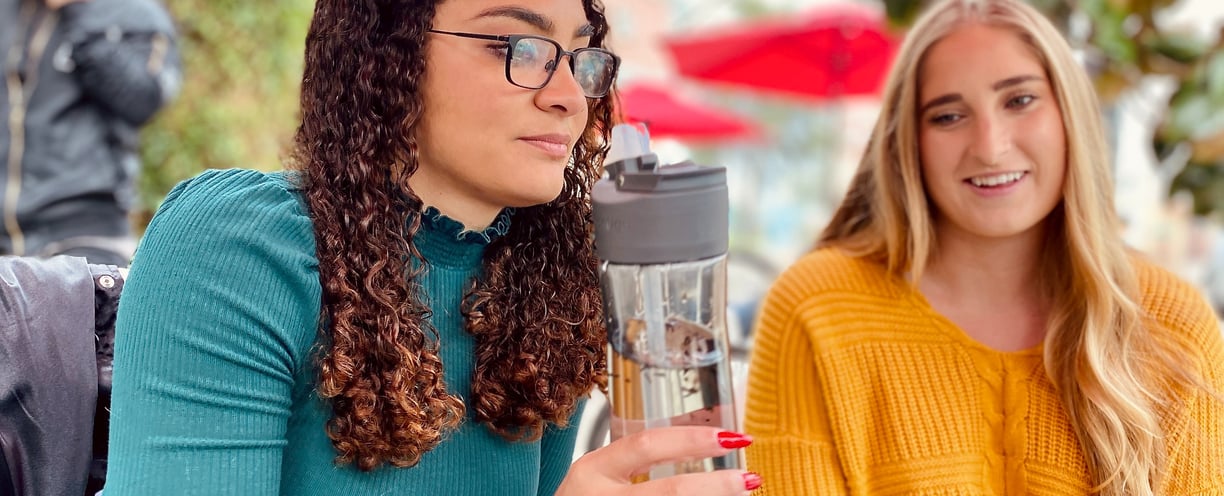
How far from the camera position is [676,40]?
594cm

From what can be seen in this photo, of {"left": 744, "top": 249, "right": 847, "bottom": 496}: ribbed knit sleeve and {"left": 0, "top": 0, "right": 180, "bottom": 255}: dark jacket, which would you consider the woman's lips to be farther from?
{"left": 0, "top": 0, "right": 180, "bottom": 255}: dark jacket

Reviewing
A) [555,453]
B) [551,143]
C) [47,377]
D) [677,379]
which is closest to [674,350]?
[677,379]

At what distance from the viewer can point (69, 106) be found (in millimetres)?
2328

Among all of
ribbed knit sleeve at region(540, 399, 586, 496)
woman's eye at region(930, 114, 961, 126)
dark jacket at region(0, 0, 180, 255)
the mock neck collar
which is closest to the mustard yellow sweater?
woman's eye at region(930, 114, 961, 126)

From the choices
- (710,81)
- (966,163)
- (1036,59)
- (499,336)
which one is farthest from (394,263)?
(710,81)

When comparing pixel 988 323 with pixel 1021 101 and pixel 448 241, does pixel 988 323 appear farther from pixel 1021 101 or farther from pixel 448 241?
pixel 448 241

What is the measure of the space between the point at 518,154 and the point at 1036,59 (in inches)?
41.0

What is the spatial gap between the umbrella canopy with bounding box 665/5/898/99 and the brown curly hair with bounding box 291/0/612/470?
473cm

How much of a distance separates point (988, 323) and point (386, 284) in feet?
3.65

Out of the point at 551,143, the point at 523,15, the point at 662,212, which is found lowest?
the point at 662,212

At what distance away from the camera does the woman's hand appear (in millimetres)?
817

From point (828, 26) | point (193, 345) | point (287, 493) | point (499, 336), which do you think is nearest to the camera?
point (193, 345)

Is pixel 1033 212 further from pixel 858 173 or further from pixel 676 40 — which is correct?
pixel 676 40

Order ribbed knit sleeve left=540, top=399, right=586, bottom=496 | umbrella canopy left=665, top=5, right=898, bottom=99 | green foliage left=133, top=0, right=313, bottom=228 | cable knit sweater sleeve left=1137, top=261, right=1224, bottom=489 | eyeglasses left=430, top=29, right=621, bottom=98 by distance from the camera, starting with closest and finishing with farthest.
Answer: eyeglasses left=430, top=29, right=621, bottom=98 → ribbed knit sleeve left=540, top=399, right=586, bottom=496 → cable knit sweater sleeve left=1137, top=261, right=1224, bottom=489 → green foliage left=133, top=0, right=313, bottom=228 → umbrella canopy left=665, top=5, right=898, bottom=99
